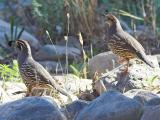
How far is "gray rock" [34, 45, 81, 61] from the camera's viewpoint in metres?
11.9

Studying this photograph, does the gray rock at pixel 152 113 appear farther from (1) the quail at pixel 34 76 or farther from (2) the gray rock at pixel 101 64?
(2) the gray rock at pixel 101 64

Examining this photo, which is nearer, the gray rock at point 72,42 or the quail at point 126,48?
the quail at point 126,48

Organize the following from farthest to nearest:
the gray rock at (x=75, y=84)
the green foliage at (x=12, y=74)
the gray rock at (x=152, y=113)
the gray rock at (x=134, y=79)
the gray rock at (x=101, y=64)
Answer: the gray rock at (x=101, y=64) → the green foliage at (x=12, y=74) → the gray rock at (x=75, y=84) → the gray rock at (x=134, y=79) → the gray rock at (x=152, y=113)

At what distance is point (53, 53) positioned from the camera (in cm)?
1196

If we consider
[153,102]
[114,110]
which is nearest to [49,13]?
[153,102]

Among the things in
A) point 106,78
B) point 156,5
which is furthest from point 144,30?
point 106,78

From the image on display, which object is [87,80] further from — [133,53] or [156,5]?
[156,5]

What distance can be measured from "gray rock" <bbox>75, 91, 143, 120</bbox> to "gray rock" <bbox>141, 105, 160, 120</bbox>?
0.18 metres

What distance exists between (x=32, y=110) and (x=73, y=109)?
1.68ft

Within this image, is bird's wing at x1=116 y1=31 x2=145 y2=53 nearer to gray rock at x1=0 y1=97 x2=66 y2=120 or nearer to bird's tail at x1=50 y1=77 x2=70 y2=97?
bird's tail at x1=50 y1=77 x2=70 y2=97

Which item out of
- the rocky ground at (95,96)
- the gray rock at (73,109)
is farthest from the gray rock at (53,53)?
the gray rock at (73,109)

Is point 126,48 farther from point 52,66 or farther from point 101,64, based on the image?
point 52,66

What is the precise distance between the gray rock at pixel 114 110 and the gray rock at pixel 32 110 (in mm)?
236

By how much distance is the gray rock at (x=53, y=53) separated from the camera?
11.9 meters
